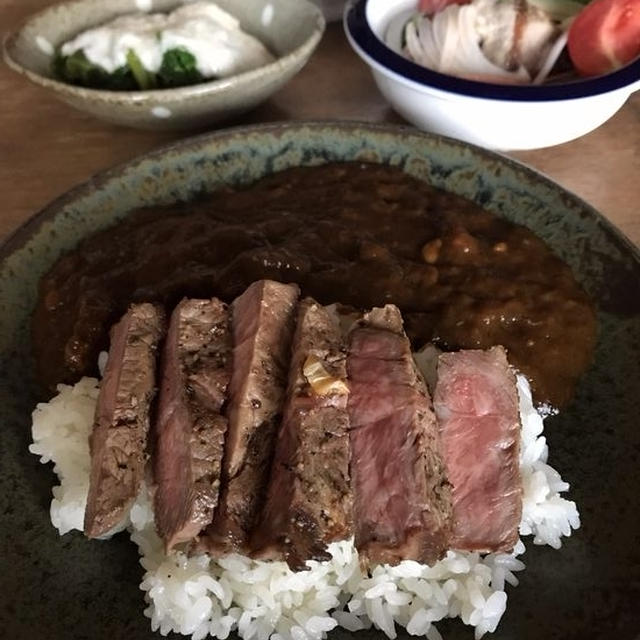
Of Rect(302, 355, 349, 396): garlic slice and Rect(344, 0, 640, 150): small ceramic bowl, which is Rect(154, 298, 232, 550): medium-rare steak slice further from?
Rect(344, 0, 640, 150): small ceramic bowl

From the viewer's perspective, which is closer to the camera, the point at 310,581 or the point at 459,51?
the point at 310,581

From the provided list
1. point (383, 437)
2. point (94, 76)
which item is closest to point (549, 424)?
point (383, 437)

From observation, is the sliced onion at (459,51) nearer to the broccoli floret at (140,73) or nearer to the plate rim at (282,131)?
the plate rim at (282,131)

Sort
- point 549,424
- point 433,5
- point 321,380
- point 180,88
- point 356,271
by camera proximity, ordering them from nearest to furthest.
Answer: point 321,380, point 549,424, point 356,271, point 180,88, point 433,5

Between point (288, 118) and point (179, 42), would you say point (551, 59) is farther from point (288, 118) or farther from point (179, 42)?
point (179, 42)

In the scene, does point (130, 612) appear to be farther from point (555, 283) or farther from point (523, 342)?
point (555, 283)

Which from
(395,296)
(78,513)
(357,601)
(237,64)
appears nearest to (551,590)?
Result: (357,601)

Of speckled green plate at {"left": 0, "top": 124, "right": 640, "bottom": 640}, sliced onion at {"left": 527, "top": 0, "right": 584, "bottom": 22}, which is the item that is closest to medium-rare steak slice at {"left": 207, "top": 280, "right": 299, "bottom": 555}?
speckled green plate at {"left": 0, "top": 124, "right": 640, "bottom": 640}
